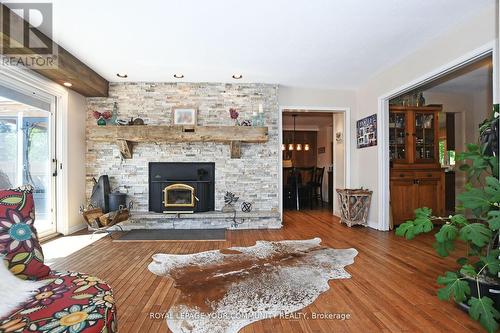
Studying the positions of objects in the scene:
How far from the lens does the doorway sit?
5.34m

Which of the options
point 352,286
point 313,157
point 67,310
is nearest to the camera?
point 67,310

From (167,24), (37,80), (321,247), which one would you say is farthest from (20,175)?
(321,247)

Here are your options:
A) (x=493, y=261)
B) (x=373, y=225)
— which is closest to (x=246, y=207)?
(x=373, y=225)

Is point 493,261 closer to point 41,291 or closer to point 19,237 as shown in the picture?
point 41,291

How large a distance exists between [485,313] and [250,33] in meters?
3.10

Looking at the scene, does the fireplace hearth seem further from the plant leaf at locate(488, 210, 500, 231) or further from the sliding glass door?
the plant leaf at locate(488, 210, 500, 231)

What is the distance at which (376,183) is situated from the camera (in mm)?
4391

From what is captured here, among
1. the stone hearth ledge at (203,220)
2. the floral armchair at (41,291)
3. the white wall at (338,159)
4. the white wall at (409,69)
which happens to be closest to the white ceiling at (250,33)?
the white wall at (409,69)

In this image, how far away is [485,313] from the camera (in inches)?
62.3

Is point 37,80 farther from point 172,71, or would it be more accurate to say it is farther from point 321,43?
point 321,43

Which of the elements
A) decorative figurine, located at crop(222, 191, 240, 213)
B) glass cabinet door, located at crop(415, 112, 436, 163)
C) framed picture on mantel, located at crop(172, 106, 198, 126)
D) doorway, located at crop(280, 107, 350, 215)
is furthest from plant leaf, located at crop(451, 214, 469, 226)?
framed picture on mantel, located at crop(172, 106, 198, 126)

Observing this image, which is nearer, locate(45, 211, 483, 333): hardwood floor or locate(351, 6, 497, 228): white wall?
locate(45, 211, 483, 333): hardwood floor

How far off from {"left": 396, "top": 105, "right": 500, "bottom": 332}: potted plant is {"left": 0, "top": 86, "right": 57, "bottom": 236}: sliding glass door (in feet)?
14.5

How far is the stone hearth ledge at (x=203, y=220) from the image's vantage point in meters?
4.38
